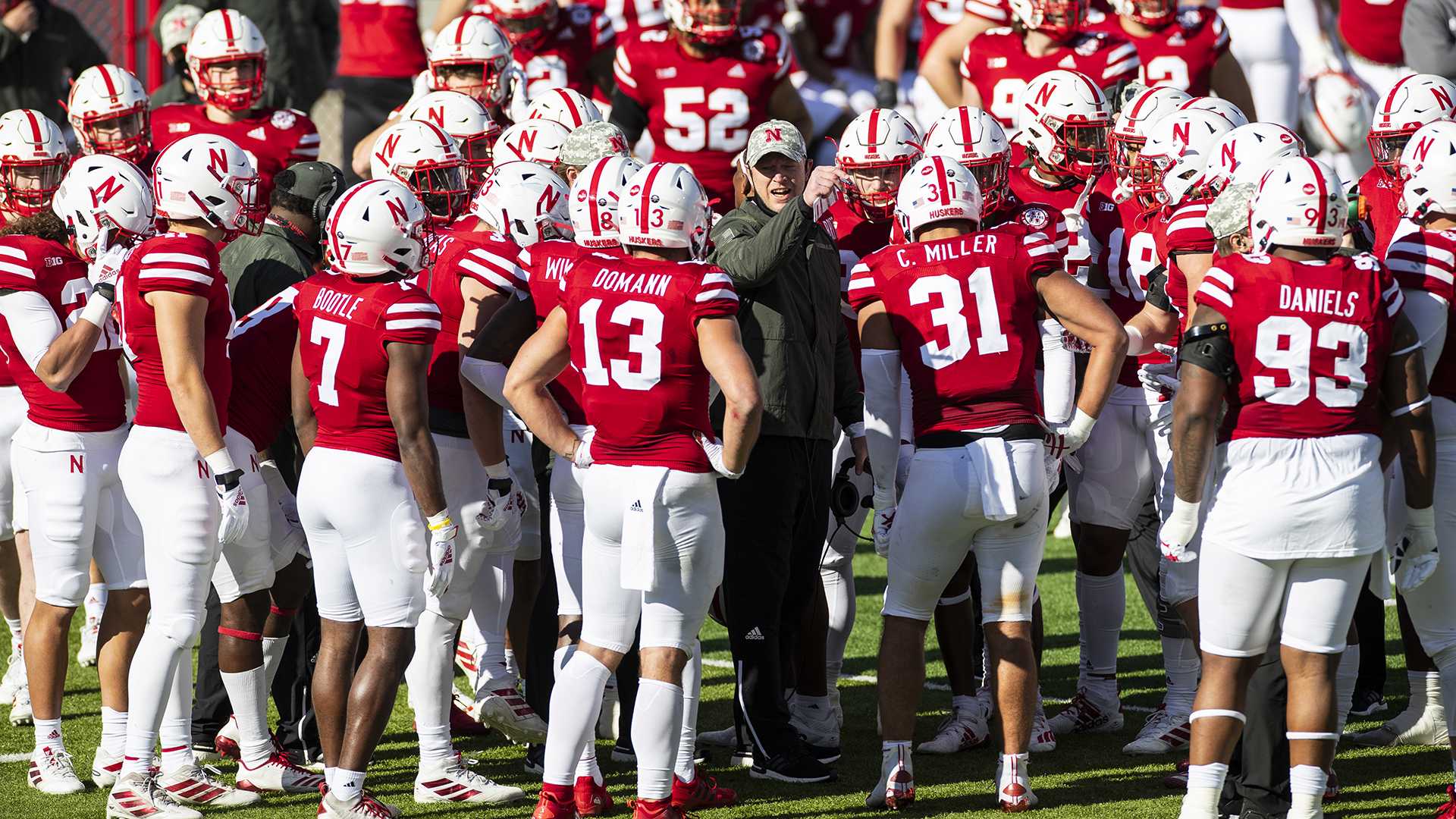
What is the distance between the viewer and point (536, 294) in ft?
18.4

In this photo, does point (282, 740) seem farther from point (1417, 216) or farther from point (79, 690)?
point (1417, 216)

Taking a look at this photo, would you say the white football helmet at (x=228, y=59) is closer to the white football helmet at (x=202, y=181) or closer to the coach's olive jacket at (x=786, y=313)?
the white football helmet at (x=202, y=181)

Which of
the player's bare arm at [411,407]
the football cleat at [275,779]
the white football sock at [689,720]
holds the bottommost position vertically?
the football cleat at [275,779]

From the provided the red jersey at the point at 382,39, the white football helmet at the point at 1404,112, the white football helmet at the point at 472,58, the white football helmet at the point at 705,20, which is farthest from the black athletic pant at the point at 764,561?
the red jersey at the point at 382,39

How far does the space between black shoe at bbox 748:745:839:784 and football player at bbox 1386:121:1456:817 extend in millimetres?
1958

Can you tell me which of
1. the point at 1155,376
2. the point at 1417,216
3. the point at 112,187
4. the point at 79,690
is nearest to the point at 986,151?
the point at 1155,376

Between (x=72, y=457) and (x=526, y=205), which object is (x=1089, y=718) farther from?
(x=72, y=457)

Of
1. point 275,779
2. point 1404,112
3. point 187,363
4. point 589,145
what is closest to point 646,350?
point 187,363

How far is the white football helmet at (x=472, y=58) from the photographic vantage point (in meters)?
8.16

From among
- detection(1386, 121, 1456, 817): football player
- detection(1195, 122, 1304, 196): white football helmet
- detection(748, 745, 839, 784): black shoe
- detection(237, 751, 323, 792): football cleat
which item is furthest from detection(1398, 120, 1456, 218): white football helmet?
detection(237, 751, 323, 792): football cleat

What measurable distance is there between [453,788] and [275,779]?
61 cm

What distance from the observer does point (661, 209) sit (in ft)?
17.2

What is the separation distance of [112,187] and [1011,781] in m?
3.52

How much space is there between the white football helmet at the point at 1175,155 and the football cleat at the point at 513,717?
9.37 feet
